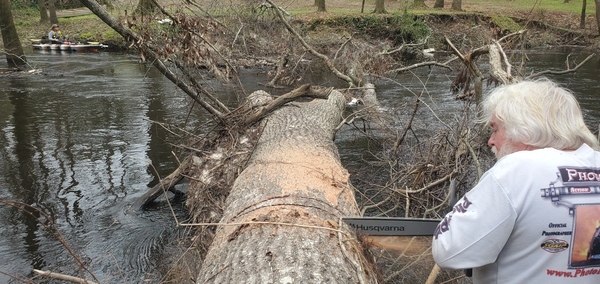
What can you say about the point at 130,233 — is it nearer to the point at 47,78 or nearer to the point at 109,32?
the point at 47,78

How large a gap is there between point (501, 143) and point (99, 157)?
7.14 meters

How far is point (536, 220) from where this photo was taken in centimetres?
167

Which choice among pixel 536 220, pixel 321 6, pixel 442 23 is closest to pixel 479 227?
pixel 536 220

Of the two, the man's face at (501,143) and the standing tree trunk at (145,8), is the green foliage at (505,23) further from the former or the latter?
the man's face at (501,143)

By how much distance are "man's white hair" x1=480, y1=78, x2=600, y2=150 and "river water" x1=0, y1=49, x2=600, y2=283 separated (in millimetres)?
3366

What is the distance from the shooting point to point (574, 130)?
5.77 ft

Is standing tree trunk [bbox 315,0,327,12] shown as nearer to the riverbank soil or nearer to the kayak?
the riverbank soil

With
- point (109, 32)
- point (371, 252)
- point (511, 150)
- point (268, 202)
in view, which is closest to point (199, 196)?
point (268, 202)

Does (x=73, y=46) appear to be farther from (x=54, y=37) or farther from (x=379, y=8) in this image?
(x=379, y=8)

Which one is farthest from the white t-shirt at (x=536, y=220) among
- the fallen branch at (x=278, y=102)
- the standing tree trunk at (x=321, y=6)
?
the standing tree trunk at (x=321, y=6)

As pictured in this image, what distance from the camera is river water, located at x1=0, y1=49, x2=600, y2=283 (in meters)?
5.01

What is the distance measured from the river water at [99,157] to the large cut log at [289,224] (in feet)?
3.80

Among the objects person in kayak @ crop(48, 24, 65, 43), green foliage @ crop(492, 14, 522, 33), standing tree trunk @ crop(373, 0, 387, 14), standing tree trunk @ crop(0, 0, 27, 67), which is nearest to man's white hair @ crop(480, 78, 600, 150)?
standing tree trunk @ crop(0, 0, 27, 67)

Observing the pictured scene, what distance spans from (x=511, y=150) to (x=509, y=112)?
5.8 inches
